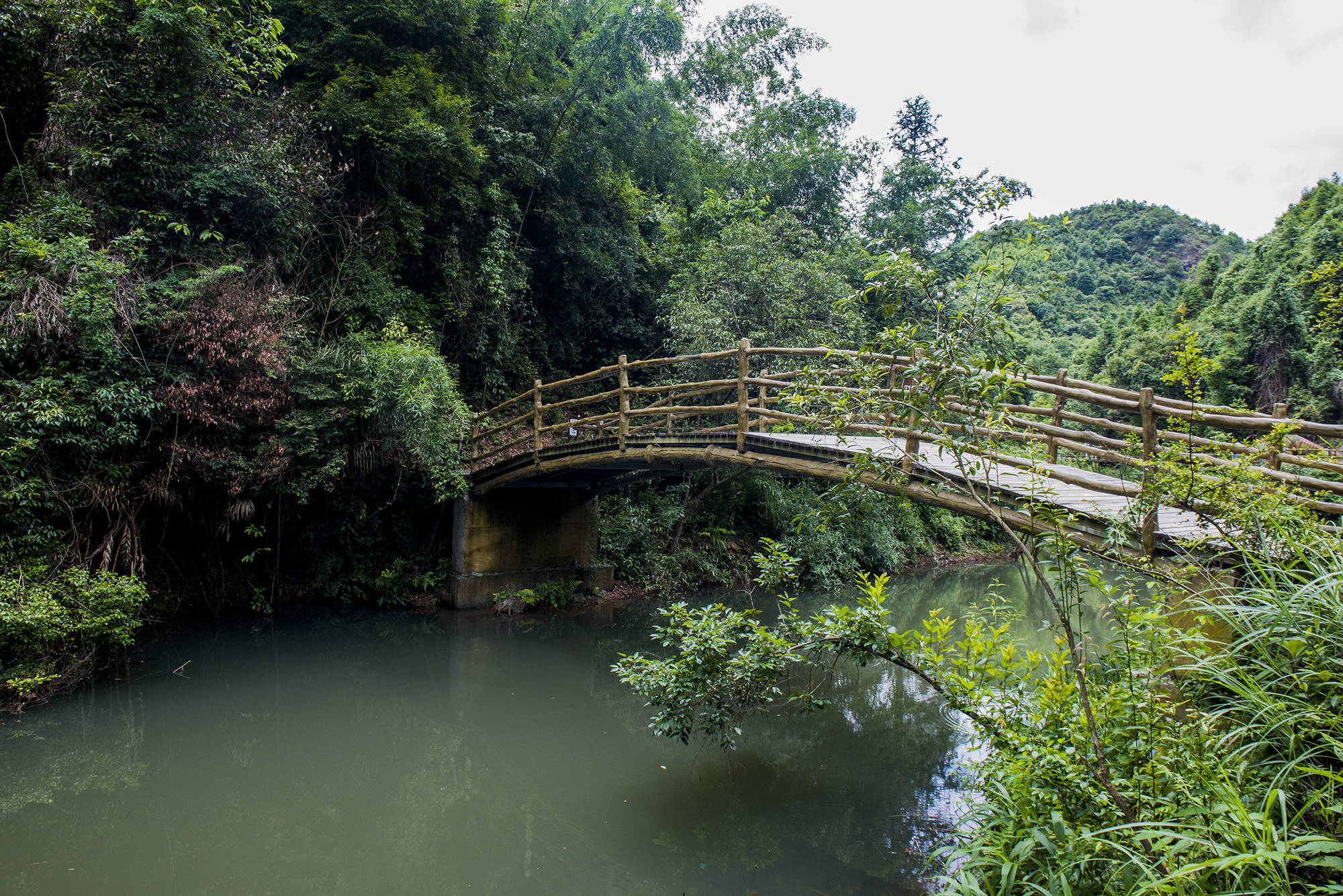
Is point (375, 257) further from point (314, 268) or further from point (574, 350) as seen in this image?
point (574, 350)

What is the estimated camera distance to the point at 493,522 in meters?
10.9

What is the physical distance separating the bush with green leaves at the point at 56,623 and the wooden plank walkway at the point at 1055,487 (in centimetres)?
Result: 646

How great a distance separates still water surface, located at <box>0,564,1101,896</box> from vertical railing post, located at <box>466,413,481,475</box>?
Result: 3.10 metres

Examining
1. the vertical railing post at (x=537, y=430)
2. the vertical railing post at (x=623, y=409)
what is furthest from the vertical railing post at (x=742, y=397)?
the vertical railing post at (x=537, y=430)

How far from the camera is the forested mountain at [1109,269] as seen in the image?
1150 inches

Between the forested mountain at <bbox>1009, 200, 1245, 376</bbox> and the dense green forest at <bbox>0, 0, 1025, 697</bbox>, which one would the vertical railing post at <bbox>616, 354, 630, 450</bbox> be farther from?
the forested mountain at <bbox>1009, 200, 1245, 376</bbox>

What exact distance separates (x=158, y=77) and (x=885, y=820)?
35.9 feet

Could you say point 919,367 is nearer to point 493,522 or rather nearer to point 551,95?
point 493,522

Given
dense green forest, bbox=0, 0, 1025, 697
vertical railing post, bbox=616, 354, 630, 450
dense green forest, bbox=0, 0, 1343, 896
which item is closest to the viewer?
dense green forest, bbox=0, 0, 1343, 896

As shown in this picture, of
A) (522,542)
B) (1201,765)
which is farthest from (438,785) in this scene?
(522,542)

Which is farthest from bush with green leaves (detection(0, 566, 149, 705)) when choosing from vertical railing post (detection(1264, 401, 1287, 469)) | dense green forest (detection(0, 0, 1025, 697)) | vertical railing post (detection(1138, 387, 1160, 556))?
vertical railing post (detection(1264, 401, 1287, 469))

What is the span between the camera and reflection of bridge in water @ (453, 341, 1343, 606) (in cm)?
358

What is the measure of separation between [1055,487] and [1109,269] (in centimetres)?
3937

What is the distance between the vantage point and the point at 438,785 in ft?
18.5
